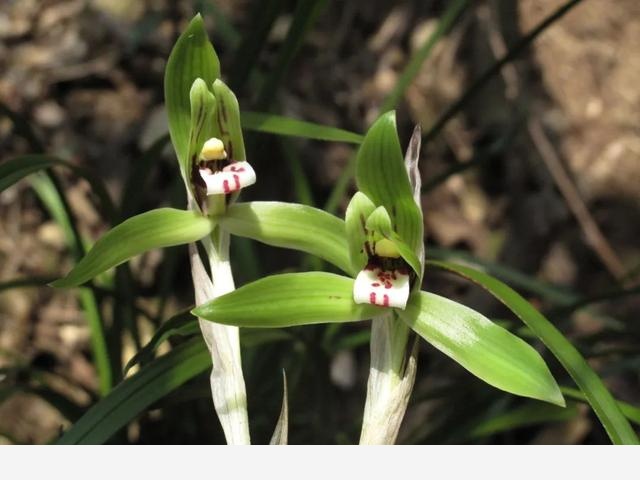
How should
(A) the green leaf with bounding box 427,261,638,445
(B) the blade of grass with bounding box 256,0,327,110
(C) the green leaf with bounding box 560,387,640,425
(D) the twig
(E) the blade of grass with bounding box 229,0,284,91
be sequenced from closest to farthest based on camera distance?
(A) the green leaf with bounding box 427,261,638,445, (C) the green leaf with bounding box 560,387,640,425, (B) the blade of grass with bounding box 256,0,327,110, (E) the blade of grass with bounding box 229,0,284,91, (D) the twig

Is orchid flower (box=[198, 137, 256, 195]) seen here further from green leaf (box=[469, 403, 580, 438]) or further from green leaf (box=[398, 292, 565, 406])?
green leaf (box=[469, 403, 580, 438])

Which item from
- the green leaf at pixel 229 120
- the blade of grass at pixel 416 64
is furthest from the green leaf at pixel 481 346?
the blade of grass at pixel 416 64


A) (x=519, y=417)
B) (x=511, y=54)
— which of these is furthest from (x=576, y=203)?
(x=511, y=54)

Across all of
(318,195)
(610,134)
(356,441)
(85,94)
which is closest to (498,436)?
(356,441)

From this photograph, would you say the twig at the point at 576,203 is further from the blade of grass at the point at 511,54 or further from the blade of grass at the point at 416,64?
the blade of grass at the point at 511,54

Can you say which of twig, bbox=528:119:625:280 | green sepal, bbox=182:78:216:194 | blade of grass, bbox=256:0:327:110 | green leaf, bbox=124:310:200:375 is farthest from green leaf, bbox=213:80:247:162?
twig, bbox=528:119:625:280

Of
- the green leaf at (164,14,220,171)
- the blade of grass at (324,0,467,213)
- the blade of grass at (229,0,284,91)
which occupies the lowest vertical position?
the green leaf at (164,14,220,171)

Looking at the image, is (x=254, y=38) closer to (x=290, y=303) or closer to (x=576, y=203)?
(x=290, y=303)
